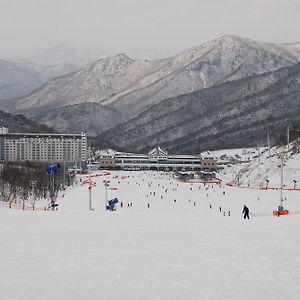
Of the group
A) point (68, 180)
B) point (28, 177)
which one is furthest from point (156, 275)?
point (68, 180)

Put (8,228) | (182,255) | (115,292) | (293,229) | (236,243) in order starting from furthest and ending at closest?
(293,229) → (8,228) → (236,243) → (182,255) → (115,292)

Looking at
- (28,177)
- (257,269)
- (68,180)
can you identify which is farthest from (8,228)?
(68,180)

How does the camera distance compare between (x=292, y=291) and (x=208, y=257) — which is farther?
(x=208, y=257)

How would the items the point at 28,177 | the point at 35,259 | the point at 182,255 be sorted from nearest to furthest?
the point at 35,259
the point at 182,255
the point at 28,177

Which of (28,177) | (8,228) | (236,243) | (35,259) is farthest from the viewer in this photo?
(28,177)

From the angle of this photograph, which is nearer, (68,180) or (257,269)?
(257,269)

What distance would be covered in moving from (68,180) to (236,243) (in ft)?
298

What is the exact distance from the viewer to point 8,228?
904 inches

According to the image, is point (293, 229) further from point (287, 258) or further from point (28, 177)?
point (28, 177)

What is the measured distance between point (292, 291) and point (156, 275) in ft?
13.3

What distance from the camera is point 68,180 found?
355 feet

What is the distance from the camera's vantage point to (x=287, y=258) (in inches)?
667

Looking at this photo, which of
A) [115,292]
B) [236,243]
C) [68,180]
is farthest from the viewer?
[68,180]

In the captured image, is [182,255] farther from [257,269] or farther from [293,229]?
[293,229]
